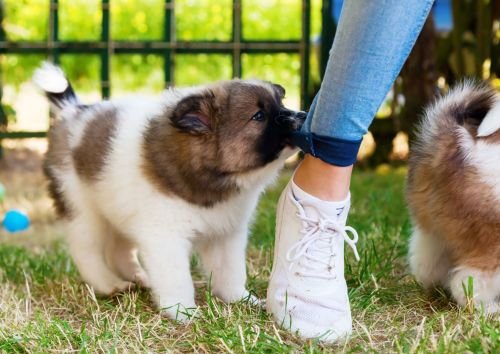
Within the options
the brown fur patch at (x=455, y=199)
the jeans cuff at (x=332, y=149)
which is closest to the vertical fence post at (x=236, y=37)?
the brown fur patch at (x=455, y=199)

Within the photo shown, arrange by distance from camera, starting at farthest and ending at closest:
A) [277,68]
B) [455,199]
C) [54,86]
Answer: [277,68]
[54,86]
[455,199]

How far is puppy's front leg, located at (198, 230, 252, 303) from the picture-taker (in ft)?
10.0

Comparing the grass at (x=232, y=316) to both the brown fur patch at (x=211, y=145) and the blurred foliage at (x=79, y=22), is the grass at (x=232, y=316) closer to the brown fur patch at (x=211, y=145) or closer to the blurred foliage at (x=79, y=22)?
the brown fur patch at (x=211, y=145)

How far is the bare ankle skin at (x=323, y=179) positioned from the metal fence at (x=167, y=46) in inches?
152

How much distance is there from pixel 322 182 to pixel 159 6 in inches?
206

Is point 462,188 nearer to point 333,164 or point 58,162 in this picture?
point 333,164

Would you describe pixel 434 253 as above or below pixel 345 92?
below

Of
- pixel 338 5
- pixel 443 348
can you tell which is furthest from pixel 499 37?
pixel 443 348

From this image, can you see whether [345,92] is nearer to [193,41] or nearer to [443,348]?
[443,348]

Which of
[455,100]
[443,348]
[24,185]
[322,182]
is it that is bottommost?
[24,185]

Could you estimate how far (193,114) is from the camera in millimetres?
2832

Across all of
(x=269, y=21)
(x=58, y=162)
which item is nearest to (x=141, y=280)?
(x=58, y=162)

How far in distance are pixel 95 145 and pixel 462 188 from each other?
4.55 feet

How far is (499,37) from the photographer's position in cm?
650
